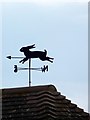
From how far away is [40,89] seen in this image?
4.24m

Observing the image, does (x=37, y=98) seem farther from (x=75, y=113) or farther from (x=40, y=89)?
(x=75, y=113)

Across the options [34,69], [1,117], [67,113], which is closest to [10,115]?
[1,117]

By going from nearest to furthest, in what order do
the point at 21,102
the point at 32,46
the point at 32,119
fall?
the point at 32,119 → the point at 21,102 → the point at 32,46

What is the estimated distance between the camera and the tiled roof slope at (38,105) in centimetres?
386

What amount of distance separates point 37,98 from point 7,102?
36cm

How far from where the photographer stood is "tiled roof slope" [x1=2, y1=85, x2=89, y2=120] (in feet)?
12.7

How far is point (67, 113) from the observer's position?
3.96 metres

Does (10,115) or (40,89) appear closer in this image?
(10,115)

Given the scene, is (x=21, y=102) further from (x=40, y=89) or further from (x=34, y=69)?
(x=34, y=69)

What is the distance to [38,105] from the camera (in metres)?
3.95

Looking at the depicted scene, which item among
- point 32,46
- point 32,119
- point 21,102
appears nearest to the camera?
point 32,119

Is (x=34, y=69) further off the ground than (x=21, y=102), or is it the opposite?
(x=34, y=69)

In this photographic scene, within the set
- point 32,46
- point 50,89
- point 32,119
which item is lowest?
point 32,119

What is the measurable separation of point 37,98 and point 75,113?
477mm
